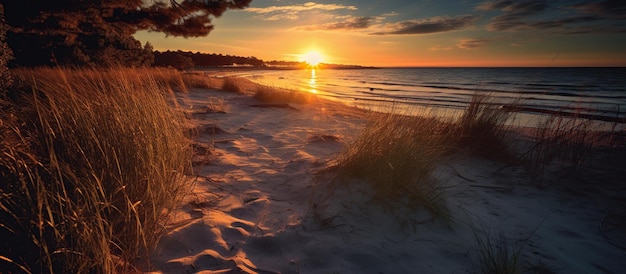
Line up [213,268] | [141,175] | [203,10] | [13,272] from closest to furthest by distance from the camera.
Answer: [13,272]
[213,268]
[141,175]
[203,10]

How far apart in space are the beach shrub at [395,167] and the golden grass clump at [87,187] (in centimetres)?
144

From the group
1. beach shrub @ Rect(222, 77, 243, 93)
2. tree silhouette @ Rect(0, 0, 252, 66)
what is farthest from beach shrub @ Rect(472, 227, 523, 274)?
beach shrub @ Rect(222, 77, 243, 93)

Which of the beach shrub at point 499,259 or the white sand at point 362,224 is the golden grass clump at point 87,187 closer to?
the white sand at point 362,224

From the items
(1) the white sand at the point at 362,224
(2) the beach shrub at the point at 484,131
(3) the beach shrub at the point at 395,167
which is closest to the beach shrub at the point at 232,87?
(1) the white sand at the point at 362,224

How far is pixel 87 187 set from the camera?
5.18 ft

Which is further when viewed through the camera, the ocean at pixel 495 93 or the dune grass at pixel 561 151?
the ocean at pixel 495 93

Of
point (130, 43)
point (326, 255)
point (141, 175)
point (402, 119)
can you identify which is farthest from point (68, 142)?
point (130, 43)

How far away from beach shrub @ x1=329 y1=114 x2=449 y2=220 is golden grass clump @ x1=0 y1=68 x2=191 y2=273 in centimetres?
144

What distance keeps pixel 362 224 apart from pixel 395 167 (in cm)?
60

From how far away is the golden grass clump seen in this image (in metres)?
1.25

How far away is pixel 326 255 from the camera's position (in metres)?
1.85

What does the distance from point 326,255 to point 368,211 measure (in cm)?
60

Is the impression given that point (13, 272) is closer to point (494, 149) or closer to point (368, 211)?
point (368, 211)

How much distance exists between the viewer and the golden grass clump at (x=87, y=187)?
1.25 metres
